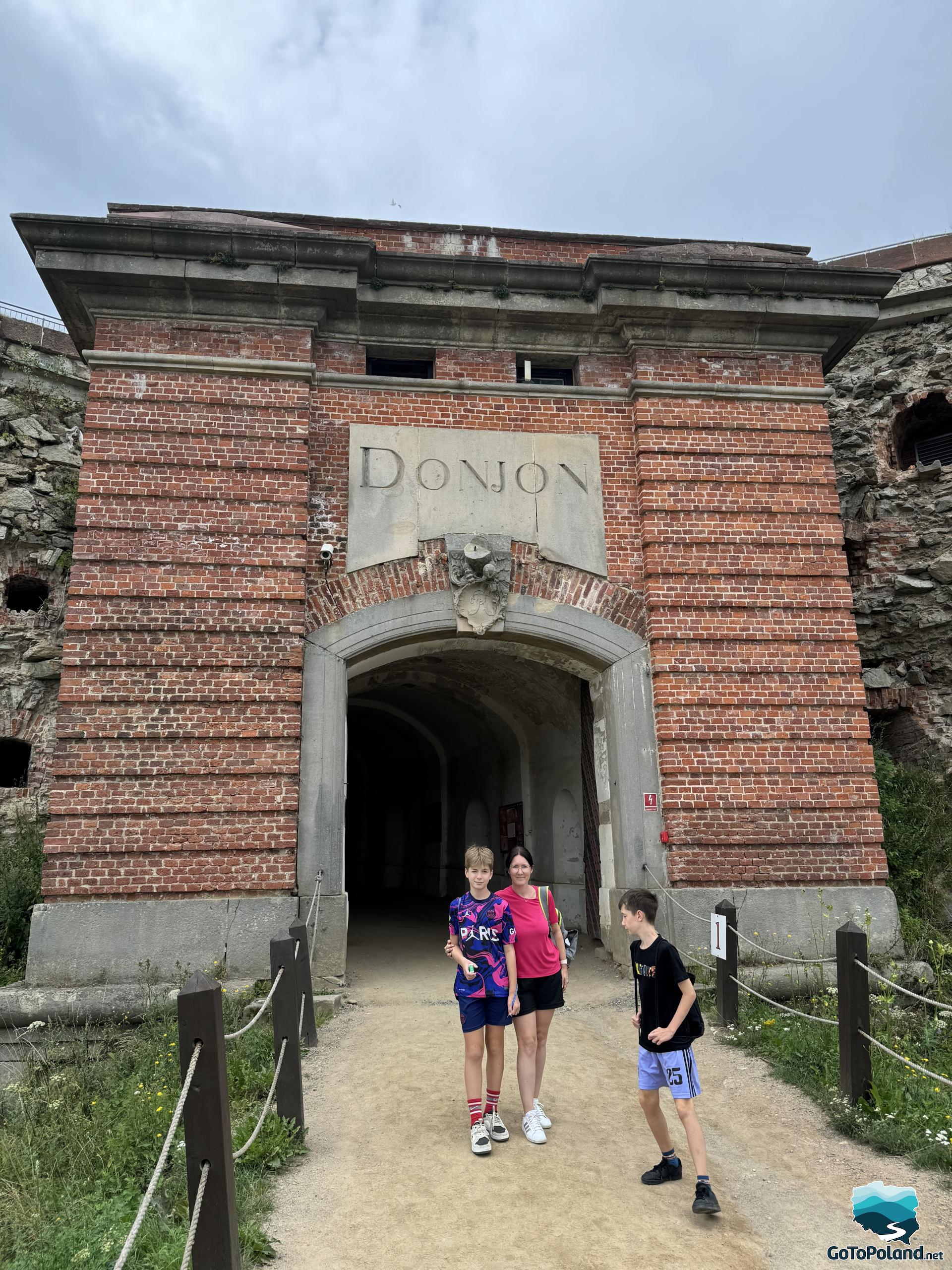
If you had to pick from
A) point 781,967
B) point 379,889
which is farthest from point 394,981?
point 379,889

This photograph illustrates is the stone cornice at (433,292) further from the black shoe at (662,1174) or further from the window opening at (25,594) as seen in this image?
the black shoe at (662,1174)

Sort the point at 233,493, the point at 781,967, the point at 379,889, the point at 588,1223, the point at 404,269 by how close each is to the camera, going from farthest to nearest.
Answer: the point at 379,889 → the point at 404,269 → the point at 233,493 → the point at 781,967 → the point at 588,1223

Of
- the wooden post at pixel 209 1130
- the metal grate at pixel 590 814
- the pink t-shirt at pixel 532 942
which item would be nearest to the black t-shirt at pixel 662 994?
the pink t-shirt at pixel 532 942

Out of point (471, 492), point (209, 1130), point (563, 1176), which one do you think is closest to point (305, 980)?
point (563, 1176)

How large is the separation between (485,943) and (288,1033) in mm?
1354

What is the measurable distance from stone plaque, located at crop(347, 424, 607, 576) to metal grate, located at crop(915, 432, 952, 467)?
21.5 feet

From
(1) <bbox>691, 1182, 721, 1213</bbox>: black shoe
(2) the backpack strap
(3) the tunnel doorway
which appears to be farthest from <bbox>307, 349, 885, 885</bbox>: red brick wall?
(1) <bbox>691, 1182, 721, 1213</bbox>: black shoe

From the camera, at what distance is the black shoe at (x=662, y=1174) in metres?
4.40

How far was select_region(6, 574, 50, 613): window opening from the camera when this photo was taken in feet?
41.4

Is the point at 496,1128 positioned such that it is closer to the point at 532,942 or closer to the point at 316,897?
the point at 532,942

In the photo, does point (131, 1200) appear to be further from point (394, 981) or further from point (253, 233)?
point (253, 233)

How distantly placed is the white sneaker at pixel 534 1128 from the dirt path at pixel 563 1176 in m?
0.05

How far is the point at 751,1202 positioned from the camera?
14.3ft

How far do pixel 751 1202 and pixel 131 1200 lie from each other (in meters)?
3.16
